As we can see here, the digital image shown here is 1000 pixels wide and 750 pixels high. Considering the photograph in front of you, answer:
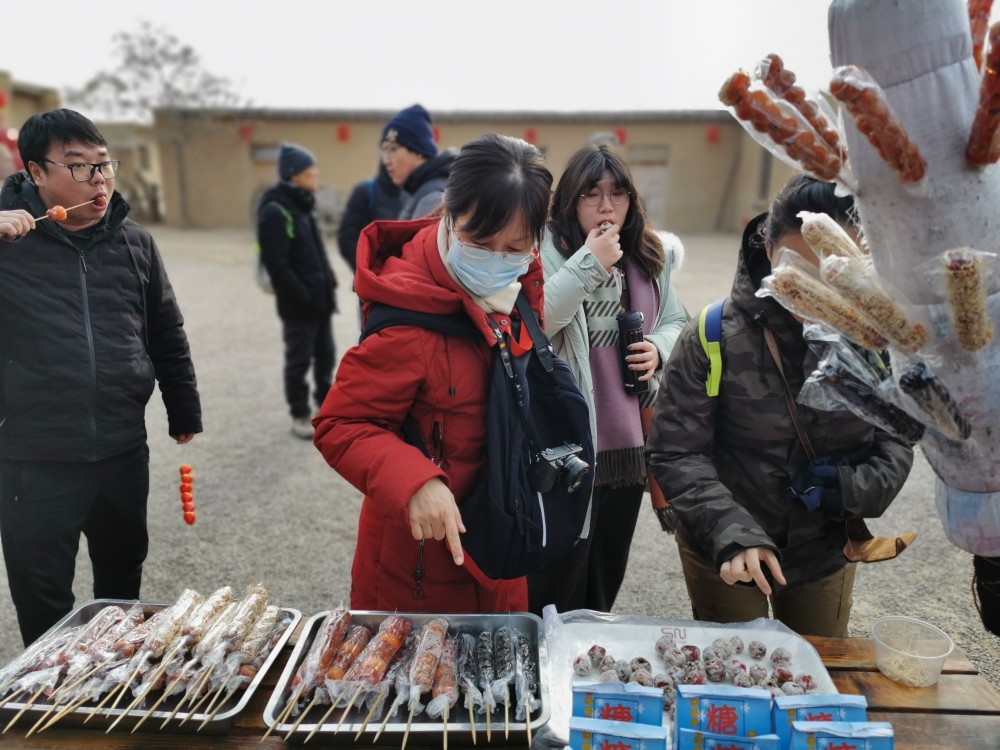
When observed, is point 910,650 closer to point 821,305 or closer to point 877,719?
point 877,719

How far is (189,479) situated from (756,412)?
2101 millimetres

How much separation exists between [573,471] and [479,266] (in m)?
0.58

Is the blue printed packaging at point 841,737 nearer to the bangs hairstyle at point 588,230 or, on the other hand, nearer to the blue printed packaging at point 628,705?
the blue printed packaging at point 628,705

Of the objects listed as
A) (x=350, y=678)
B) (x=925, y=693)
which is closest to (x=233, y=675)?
(x=350, y=678)

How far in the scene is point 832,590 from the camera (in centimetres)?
212

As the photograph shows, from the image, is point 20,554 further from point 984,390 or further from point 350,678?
point 984,390

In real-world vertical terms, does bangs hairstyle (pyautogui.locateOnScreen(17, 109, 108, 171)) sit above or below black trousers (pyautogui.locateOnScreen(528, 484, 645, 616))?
above

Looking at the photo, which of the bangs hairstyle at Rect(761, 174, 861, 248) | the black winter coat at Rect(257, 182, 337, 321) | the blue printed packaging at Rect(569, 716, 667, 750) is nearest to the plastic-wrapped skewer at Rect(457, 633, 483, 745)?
the blue printed packaging at Rect(569, 716, 667, 750)

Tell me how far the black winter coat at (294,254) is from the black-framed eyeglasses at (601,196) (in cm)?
333

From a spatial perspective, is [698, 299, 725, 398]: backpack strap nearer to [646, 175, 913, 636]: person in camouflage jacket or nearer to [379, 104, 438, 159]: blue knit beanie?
[646, 175, 913, 636]: person in camouflage jacket

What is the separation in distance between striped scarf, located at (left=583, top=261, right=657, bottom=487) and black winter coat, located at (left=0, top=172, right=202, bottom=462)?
Result: 161cm

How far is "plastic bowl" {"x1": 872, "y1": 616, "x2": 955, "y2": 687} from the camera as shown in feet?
5.48

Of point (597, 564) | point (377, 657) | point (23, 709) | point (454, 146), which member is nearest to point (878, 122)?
point (377, 657)

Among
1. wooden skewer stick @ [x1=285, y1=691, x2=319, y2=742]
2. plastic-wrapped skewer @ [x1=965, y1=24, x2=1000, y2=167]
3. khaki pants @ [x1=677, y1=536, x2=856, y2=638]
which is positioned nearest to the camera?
plastic-wrapped skewer @ [x1=965, y1=24, x2=1000, y2=167]
